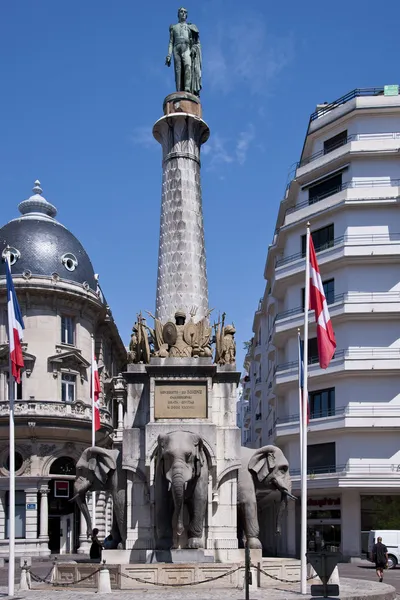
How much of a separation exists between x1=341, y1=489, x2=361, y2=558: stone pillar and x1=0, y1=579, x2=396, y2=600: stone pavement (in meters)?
27.0

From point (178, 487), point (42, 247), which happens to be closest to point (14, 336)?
point (178, 487)

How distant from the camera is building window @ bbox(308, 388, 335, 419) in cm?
4994

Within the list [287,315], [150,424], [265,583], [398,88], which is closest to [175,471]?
[150,424]

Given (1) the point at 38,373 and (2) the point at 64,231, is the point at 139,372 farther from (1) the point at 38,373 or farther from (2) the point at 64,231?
(2) the point at 64,231

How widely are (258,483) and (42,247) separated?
125ft

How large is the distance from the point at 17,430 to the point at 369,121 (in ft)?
92.2

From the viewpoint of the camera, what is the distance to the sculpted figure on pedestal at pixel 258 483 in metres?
24.0

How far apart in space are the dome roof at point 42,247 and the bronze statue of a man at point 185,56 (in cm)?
3179

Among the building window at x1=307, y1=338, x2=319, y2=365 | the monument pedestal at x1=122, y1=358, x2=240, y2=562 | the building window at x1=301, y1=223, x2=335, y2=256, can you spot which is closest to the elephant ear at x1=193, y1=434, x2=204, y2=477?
the monument pedestal at x1=122, y1=358, x2=240, y2=562

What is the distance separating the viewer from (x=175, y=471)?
21.8 meters

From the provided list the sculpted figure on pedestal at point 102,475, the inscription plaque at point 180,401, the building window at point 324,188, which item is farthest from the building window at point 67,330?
the inscription plaque at point 180,401

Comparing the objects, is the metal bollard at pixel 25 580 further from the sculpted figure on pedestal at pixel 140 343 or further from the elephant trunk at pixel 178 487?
the sculpted figure on pedestal at pixel 140 343

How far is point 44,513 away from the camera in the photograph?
178ft

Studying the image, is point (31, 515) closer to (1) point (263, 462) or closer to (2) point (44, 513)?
(2) point (44, 513)
